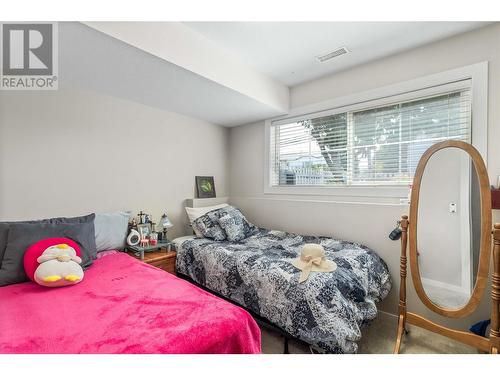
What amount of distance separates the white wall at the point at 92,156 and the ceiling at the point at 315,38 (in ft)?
4.07

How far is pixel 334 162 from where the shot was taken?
271cm

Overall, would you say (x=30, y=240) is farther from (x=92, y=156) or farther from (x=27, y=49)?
(x=27, y=49)

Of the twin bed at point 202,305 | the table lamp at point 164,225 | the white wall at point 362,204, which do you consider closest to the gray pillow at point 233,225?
the twin bed at point 202,305

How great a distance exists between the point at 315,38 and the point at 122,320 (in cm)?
240

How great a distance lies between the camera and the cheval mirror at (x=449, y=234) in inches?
58.2

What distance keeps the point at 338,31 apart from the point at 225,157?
2.20m

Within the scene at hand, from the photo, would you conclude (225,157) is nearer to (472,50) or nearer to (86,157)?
(86,157)

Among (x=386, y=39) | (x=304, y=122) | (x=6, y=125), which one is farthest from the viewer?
(x=304, y=122)

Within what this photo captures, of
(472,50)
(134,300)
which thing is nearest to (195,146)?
(134,300)

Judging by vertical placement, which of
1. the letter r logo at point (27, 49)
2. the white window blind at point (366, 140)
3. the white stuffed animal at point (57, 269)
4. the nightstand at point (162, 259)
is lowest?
the nightstand at point (162, 259)

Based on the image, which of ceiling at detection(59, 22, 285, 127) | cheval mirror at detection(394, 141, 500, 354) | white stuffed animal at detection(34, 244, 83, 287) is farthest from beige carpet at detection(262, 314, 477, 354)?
ceiling at detection(59, 22, 285, 127)

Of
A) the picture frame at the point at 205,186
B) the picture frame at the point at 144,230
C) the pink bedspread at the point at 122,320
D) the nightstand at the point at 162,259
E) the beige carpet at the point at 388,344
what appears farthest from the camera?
the picture frame at the point at 205,186

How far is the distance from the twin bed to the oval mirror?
0.38 meters

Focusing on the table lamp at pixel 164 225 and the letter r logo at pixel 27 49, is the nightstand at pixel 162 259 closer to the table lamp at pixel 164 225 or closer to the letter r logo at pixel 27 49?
the table lamp at pixel 164 225
